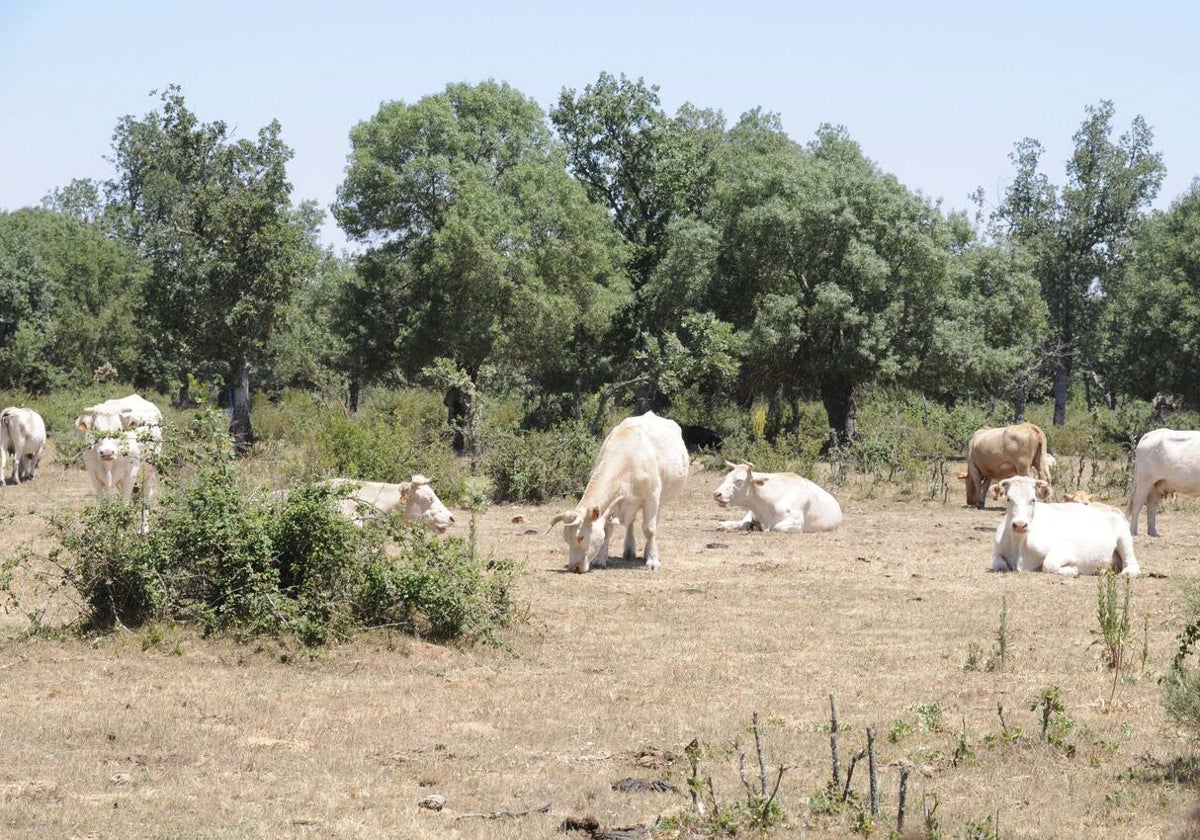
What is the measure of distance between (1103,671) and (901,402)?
30995 millimetres

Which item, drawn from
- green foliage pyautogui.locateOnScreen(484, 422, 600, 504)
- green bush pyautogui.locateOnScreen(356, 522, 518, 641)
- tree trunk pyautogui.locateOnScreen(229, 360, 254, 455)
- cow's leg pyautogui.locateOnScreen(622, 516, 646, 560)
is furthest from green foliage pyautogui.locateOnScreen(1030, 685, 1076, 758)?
tree trunk pyautogui.locateOnScreen(229, 360, 254, 455)


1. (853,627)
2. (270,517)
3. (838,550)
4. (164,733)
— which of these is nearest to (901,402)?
(838,550)

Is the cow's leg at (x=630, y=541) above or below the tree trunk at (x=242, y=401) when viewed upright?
below

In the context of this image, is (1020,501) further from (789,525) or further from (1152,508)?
(1152,508)

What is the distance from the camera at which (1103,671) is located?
36.2 feet

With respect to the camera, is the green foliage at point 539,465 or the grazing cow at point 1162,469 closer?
the grazing cow at point 1162,469

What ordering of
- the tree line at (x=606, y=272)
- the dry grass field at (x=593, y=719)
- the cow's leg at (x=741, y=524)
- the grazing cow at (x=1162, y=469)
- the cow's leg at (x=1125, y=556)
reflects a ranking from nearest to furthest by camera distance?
the dry grass field at (x=593, y=719) < the cow's leg at (x=1125, y=556) < the grazing cow at (x=1162, y=469) < the cow's leg at (x=741, y=524) < the tree line at (x=606, y=272)

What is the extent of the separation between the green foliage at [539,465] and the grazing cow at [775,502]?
4.46 m

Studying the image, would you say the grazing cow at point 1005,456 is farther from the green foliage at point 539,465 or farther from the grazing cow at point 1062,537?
the grazing cow at point 1062,537

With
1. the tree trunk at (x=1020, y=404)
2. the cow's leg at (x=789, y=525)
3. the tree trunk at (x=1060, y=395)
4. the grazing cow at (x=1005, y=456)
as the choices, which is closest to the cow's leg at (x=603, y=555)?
the cow's leg at (x=789, y=525)

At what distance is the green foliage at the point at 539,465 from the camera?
25.0 meters

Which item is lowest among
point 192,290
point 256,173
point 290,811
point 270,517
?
point 290,811

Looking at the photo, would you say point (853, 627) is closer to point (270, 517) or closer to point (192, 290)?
point (270, 517)

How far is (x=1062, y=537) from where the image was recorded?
640 inches
